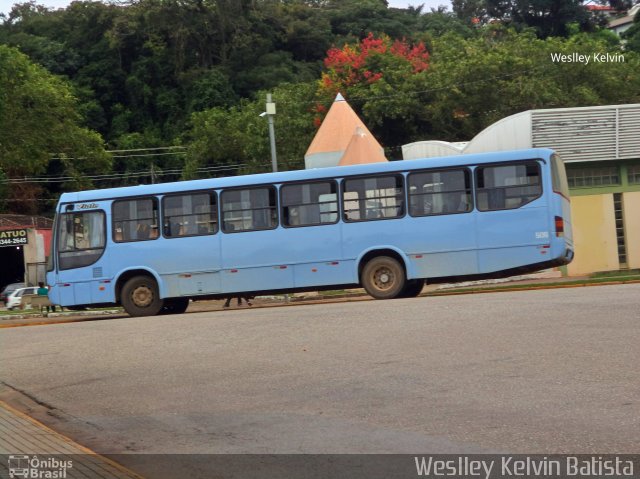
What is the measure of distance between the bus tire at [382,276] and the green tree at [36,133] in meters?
38.5

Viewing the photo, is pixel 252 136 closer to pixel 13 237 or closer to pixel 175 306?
pixel 13 237

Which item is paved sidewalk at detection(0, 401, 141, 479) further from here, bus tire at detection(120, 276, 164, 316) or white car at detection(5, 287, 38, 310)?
white car at detection(5, 287, 38, 310)

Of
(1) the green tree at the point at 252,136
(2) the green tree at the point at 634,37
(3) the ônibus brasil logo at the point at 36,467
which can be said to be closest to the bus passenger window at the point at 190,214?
(3) the ônibus brasil logo at the point at 36,467

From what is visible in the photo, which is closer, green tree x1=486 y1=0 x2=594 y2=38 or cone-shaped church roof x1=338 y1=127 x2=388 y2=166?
cone-shaped church roof x1=338 y1=127 x2=388 y2=166

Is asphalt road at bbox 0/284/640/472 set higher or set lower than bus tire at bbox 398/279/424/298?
lower

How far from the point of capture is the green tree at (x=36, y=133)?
6012cm

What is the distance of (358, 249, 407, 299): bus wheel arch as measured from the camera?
72.8 ft

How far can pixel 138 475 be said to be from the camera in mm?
7699

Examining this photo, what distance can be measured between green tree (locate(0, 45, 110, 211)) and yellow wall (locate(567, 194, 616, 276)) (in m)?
33.6

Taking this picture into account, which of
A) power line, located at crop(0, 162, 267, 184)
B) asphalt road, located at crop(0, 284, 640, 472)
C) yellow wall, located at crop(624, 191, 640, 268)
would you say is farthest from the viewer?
power line, located at crop(0, 162, 267, 184)

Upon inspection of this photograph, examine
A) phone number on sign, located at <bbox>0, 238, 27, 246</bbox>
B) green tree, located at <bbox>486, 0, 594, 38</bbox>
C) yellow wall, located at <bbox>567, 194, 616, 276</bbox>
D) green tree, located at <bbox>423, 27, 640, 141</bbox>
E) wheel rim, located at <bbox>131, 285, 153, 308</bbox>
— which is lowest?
wheel rim, located at <bbox>131, 285, 153, 308</bbox>

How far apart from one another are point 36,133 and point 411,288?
4353cm

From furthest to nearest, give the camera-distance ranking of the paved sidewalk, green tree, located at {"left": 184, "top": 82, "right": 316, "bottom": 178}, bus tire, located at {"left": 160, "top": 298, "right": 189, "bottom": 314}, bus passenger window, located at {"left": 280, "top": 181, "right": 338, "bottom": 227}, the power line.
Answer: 1. the power line
2. green tree, located at {"left": 184, "top": 82, "right": 316, "bottom": 178}
3. bus tire, located at {"left": 160, "top": 298, "right": 189, "bottom": 314}
4. bus passenger window, located at {"left": 280, "top": 181, "right": 338, "bottom": 227}
5. the paved sidewalk

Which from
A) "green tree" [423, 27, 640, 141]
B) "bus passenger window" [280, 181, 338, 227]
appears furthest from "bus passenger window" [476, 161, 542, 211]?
"green tree" [423, 27, 640, 141]
